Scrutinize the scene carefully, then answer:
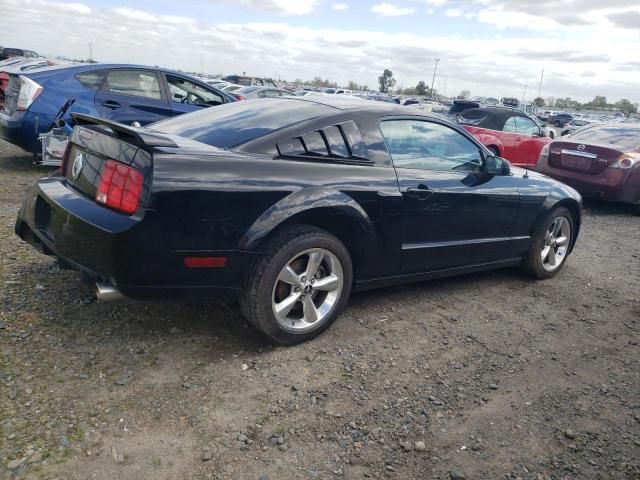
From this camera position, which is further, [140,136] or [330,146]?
[330,146]

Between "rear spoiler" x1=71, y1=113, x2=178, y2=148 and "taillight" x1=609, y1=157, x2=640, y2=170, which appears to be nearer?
"rear spoiler" x1=71, y1=113, x2=178, y2=148

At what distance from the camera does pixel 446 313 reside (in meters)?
3.88

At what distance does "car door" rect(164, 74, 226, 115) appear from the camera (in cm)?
746

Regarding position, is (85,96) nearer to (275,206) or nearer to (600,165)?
(275,206)

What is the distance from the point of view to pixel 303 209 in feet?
9.80

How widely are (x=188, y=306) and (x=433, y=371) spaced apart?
1.65 metres

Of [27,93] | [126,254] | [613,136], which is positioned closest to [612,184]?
[613,136]

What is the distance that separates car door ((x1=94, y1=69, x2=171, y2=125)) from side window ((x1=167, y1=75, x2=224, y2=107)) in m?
0.22

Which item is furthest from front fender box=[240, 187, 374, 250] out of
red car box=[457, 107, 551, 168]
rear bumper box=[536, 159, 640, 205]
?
red car box=[457, 107, 551, 168]

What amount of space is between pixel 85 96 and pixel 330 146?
4781mm

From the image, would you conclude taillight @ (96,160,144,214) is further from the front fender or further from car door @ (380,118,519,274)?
car door @ (380,118,519,274)

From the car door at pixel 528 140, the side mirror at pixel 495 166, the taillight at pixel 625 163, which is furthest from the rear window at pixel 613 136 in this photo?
the side mirror at pixel 495 166

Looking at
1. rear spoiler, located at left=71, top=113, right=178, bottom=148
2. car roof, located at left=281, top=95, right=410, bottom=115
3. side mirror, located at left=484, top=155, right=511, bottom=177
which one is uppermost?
car roof, located at left=281, top=95, right=410, bottom=115

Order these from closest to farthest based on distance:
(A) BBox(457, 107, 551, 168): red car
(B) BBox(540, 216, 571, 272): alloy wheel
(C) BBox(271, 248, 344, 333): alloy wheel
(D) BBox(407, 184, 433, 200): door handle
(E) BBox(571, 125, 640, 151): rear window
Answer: (C) BBox(271, 248, 344, 333): alloy wheel < (D) BBox(407, 184, 433, 200): door handle < (B) BBox(540, 216, 571, 272): alloy wheel < (E) BBox(571, 125, 640, 151): rear window < (A) BBox(457, 107, 551, 168): red car
